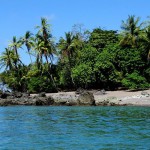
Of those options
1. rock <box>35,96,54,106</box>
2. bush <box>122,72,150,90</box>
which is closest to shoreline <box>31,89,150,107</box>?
bush <box>122,72,150,90</box>

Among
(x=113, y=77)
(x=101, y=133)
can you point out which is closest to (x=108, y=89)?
(x=113, y=77)

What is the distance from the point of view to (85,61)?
75312mm

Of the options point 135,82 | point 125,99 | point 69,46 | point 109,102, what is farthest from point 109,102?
point 69,46

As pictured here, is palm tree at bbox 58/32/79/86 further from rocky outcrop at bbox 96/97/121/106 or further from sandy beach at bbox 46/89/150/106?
rocky outcrop at bbox 96/97/121/106

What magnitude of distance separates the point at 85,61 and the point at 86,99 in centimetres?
1817

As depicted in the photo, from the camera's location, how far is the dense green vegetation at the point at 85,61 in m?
70.1

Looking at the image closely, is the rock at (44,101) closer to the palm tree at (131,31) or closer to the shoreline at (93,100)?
the shoreline at (93,100)

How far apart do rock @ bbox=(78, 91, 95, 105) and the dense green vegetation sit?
464 inches

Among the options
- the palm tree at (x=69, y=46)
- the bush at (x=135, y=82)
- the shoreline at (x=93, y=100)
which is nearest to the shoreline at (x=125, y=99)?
the shoreline at (x=93, y=100)

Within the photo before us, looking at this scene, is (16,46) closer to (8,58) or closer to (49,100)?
(8,58)

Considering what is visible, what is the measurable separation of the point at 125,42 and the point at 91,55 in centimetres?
743

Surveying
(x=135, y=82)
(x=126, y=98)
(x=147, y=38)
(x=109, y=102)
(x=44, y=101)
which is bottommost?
(x=109, y=102)

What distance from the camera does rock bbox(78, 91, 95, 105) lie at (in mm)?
57509

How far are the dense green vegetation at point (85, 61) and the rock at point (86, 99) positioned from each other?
38.7 feet
